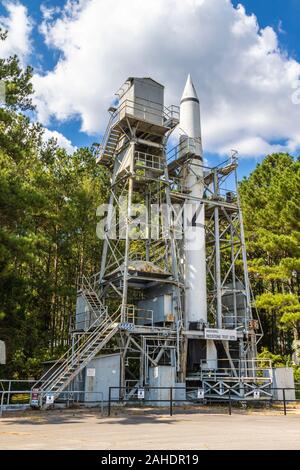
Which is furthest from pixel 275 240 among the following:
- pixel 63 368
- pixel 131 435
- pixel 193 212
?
pixel 131 435

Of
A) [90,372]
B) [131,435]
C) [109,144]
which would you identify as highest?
[109,144]

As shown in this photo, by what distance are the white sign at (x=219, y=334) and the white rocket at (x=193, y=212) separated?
1.50 metres

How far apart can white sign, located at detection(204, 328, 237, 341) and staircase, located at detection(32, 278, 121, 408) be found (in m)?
5.60

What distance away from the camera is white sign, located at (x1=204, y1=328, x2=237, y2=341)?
91.2ft

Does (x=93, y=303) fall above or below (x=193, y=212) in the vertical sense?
below

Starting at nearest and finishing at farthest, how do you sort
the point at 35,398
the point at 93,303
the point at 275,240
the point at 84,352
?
the point at 35,398 < the point at 84,352 < the point at 93,303 < the point at 275,240

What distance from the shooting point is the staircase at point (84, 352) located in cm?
2114

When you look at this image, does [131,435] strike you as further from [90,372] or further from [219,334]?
[219,334]

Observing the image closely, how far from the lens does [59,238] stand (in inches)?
1453

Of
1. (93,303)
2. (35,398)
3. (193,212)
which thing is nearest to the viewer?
(35,398)

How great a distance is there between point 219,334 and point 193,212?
27.7 feet
